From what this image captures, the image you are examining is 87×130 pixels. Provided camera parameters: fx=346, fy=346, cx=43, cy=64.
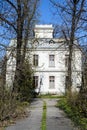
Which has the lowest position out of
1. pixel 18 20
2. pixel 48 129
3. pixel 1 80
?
pixel 48 129

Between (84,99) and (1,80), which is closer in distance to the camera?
(1,80)

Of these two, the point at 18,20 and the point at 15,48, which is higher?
the point at 18,20

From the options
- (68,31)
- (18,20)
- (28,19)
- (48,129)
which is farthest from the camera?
(68,31)

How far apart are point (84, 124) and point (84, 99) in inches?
145

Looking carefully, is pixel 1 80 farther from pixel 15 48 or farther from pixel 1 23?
pixel 15 48

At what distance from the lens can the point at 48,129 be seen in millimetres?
13484

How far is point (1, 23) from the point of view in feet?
84.4

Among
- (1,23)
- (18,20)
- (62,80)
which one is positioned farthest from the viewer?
(62,80)

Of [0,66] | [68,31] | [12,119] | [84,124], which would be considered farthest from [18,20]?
[84,124]

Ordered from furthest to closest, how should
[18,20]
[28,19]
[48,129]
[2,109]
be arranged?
[28,19]
[18,20]
[2,109]
[48,129]

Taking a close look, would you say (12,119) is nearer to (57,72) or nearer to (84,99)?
(84,99)

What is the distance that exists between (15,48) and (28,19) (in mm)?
4866

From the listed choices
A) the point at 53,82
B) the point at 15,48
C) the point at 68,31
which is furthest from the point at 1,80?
the point at 53,82

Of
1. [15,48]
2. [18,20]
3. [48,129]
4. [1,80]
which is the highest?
[18,20]
